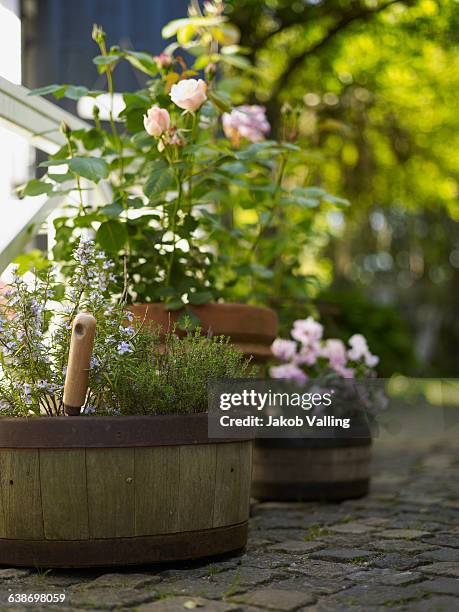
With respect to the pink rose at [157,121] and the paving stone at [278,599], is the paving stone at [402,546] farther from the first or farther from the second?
the pink rose at [157,121]

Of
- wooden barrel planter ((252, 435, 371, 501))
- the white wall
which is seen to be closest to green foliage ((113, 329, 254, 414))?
the white wall

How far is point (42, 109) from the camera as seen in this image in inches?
135

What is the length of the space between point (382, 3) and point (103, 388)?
5.76m

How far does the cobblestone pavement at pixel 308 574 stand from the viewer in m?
2.11

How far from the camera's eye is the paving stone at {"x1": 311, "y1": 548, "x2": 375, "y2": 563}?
2.64 meters

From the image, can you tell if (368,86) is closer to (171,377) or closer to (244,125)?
(244,125)

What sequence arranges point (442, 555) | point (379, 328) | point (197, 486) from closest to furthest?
point (197, 486) → point (442, 555) → point (379, 328)

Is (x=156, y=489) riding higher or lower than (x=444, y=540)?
higher

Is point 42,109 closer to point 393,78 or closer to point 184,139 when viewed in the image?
point 184,139

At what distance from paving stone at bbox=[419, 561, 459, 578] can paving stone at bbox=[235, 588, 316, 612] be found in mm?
445

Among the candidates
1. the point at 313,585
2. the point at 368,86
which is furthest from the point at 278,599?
the point at 368,86

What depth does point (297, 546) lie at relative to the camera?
2.86 metres

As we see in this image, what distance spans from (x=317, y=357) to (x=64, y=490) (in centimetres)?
202

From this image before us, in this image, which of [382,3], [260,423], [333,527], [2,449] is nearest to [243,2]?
[382,3]
